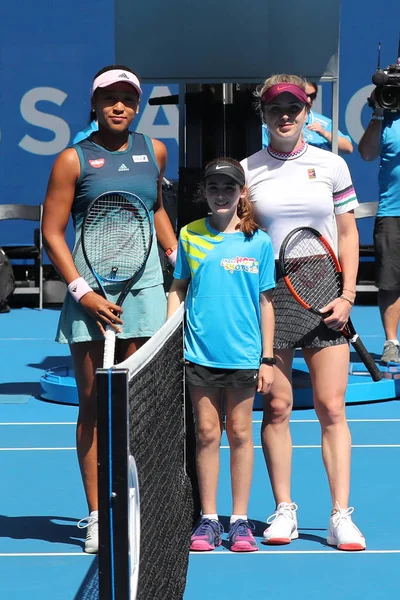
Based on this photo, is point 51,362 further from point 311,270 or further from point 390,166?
point 311,270

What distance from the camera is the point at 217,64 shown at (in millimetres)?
7809

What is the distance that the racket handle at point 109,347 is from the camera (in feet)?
14.5

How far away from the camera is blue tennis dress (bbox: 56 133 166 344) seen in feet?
15.8

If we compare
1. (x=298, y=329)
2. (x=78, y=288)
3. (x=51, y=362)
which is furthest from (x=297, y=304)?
(x=51, y=362)

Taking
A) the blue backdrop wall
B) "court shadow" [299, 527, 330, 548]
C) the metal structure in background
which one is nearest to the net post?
"court shadow" [299, 527, 330, 548]

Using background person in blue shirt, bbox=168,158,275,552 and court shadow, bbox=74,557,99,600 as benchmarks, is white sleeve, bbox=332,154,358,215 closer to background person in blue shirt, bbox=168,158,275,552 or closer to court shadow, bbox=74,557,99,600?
background person in blue shirt, bbox=168,158,275,552

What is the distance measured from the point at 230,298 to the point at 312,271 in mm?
405

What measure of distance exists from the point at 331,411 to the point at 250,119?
3386 millimetres

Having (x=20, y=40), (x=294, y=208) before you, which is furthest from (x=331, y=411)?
(x=20, y=40)

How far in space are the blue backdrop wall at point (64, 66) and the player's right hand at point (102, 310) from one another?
9.01 m

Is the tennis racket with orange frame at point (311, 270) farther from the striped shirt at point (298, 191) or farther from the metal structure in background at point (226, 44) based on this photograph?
the metal structure in background at point (226, 44)

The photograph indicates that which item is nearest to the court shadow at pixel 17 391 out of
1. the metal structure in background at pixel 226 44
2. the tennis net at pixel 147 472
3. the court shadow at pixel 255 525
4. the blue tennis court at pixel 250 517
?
the blue tennis court at pixel 250 517

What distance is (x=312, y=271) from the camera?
4.98m

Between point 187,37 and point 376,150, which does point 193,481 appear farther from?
point 376,150
